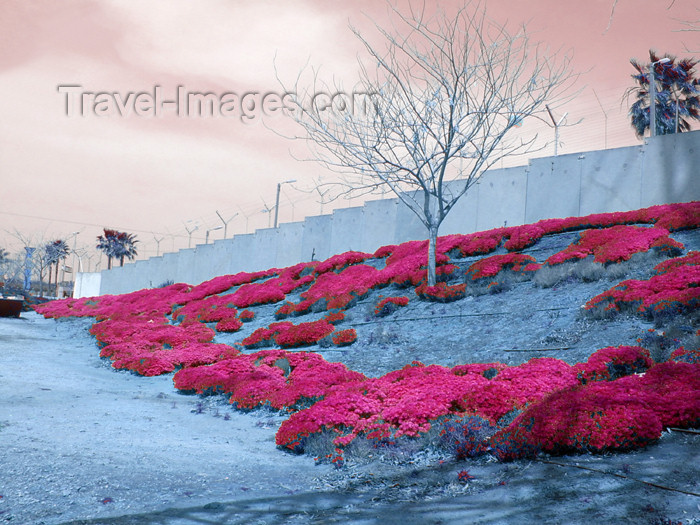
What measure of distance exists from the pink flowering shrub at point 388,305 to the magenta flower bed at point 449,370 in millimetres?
58

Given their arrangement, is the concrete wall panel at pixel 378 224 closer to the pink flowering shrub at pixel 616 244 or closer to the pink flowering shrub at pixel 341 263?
the pink flowering shrub at pixel 341 263

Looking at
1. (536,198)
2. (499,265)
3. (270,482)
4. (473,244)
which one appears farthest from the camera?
(536,198)

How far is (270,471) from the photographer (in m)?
7.33

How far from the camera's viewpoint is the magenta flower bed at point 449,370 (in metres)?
6.61

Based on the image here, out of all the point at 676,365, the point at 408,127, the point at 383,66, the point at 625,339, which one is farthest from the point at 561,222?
the point at 676,365

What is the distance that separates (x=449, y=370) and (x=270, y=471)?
179 inches

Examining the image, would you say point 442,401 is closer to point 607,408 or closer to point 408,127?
point 607,408

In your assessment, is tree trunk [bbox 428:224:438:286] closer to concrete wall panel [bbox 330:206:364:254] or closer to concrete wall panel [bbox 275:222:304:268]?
concrete wall panel [bbox 330:206:364:254]

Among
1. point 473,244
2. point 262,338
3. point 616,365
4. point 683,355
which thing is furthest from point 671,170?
point 262,338

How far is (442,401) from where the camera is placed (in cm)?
860

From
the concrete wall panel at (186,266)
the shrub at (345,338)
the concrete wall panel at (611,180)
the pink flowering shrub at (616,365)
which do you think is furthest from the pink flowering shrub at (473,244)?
the concrete wall panel at (186,266)

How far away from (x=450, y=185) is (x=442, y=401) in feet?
75.4

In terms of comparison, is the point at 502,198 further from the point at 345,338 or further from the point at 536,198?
the point at 345,338

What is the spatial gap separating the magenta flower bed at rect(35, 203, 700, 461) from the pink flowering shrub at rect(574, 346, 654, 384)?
0.02 m
